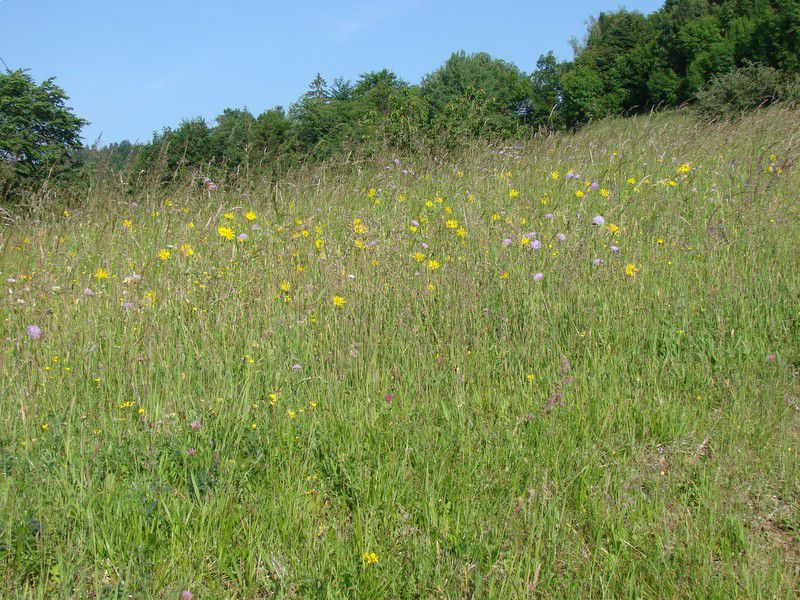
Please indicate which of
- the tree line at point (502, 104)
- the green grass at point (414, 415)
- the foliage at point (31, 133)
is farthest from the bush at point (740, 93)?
the foliage at point (31, 133)

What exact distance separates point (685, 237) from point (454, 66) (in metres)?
68.1

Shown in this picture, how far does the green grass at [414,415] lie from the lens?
1.77 m

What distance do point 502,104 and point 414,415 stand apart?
18.3 meters

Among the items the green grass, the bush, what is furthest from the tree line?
the green grass

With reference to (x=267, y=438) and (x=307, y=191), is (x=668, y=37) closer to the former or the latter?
(x=307, y=191)

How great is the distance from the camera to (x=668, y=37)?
3153 centimetres

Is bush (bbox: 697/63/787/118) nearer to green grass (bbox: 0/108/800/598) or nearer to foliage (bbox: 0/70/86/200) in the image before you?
green grass (bbox: 0/108/800/598)

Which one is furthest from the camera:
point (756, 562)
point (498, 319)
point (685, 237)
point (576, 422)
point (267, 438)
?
point (685, 237)

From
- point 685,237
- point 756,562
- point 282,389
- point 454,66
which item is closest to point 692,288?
point 685,237

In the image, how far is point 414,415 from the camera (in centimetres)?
245

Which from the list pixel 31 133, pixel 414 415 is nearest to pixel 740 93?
pixel 414 415

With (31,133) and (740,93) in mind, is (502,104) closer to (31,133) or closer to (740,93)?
(740,93)

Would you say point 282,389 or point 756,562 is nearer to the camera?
point 756,562

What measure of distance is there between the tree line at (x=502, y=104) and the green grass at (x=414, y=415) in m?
1.96
